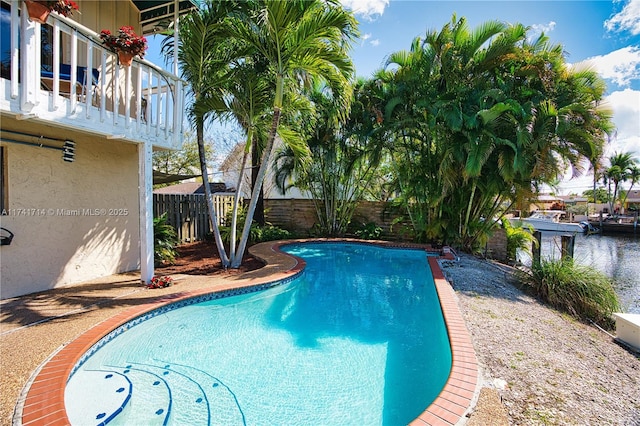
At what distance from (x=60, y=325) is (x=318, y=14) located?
7091 millimetres

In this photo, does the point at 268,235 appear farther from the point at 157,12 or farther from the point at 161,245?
the point at 157,12

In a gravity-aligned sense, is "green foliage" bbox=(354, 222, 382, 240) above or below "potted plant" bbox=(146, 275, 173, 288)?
above

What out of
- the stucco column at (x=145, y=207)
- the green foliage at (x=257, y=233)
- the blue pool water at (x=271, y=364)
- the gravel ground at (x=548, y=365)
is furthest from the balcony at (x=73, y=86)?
the gravel ground at (x=548, y=365)

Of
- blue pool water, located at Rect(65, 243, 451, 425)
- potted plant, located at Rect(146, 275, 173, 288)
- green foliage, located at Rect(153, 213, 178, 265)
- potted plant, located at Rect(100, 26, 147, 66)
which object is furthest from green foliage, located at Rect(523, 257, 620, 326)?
potted plant, located at Rect(100, 26, 147, 66)

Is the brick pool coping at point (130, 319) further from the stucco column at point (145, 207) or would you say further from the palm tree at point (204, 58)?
the palm tree at point (204, 58)

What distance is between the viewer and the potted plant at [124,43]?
525 centimetres

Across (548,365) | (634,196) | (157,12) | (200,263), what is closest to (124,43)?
(157,12)

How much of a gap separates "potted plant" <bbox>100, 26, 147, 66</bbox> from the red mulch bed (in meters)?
4.73

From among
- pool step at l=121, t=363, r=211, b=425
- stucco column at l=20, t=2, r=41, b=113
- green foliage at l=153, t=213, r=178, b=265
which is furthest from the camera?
green foliage at l=153, t=213, r=178, b=265

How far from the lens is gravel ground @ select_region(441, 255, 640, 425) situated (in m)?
2.88

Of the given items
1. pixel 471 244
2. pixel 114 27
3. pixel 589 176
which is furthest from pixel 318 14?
pixel 589 176

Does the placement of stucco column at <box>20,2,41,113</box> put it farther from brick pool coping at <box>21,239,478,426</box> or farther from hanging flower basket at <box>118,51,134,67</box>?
brick pool coping at <box>21,239,478,426</box>

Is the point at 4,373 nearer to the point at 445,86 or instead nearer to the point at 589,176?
the point at 445,86

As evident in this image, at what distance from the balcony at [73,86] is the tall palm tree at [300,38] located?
2.02m
